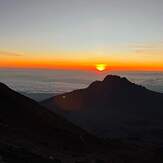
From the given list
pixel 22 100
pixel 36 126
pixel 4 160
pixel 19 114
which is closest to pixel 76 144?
pixel 36 126

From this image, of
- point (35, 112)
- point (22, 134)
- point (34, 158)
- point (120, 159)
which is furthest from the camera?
point (35, 112)

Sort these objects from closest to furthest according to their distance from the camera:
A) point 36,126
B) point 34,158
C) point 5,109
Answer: point 34,158 < point 36,126 < point 5,109

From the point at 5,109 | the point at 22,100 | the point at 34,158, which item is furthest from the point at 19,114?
the point at 34,158

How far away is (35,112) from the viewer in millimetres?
94625

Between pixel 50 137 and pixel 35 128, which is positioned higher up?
pixel 35 128

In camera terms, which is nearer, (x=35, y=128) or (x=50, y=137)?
(x=50, y=137)

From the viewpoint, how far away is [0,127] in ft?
234

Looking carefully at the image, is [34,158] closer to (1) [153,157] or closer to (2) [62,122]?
(1) [153,157]

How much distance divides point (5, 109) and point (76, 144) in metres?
19.4

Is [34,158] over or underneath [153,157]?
over

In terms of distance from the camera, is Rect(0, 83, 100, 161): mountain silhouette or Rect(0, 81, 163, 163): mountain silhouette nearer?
Rect(0, 81, 163, 163): mountain silhouette

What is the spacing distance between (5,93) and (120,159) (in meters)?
42.1

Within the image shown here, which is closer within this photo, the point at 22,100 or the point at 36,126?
the point at 36,126

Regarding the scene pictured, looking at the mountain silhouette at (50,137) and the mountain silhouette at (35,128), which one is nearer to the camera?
the mountain silhouette at (50,137)
